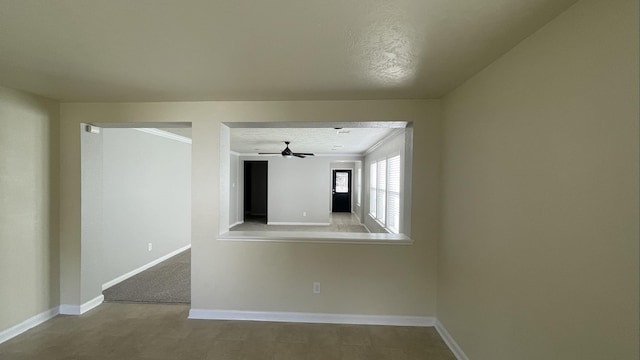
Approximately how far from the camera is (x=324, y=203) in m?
8.41

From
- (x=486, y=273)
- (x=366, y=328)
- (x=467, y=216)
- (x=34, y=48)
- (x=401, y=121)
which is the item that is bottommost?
(x=366, y=328)

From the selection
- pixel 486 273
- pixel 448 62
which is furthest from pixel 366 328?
pixel 448 62

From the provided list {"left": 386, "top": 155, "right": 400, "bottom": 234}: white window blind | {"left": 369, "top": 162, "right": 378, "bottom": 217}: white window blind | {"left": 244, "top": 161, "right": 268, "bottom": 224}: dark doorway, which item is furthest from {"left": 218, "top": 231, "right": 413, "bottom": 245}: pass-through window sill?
{"left": 244, "top": 161, "right": 268, "bottom": 224}: dark doorway

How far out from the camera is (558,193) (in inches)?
48.9

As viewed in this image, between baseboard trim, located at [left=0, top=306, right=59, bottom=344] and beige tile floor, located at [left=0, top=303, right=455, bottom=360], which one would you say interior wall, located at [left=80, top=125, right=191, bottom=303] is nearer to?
baseboard trim, located at [left=0, top=306, right=59, bottom=344]

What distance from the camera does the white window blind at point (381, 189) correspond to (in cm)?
554

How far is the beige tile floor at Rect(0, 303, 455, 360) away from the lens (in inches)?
87.1

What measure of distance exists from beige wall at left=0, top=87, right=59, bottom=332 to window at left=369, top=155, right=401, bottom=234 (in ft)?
14.0

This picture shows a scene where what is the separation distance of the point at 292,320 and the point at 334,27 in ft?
8.85

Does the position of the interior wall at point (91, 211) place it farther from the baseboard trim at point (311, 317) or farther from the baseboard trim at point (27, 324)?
the baseboard trim at point (311, 317)

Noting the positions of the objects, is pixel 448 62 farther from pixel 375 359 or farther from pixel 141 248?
pixel 141 248

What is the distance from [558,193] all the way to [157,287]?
14.1 ft

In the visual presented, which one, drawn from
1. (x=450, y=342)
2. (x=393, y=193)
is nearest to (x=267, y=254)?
(x=450, y=342)

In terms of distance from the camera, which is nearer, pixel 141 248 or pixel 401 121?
pixel 401 121
